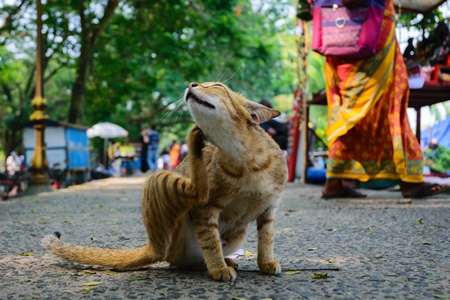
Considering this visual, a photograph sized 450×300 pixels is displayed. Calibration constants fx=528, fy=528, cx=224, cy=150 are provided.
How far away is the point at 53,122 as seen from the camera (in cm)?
1508

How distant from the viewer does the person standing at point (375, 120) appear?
581 centimetres

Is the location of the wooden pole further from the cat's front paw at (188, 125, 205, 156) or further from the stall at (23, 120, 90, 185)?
the cat's front paw at (188, 125, 205, 156)

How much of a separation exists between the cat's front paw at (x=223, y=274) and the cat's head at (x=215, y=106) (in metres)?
0.70

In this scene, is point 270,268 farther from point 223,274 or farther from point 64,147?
point 64,147

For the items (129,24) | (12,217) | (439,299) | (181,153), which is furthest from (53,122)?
(439,299)

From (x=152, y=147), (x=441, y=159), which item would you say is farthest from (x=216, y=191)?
(x=152, y=147)

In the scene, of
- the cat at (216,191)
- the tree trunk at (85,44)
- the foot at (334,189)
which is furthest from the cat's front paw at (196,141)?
the tree trunk at (85,44)

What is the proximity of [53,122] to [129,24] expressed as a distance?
368 cm

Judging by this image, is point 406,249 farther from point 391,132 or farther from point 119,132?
point 119,132

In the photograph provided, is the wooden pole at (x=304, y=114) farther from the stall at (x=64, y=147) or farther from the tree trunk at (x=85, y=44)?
the stall at (x=64, y=147)

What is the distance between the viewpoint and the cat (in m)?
2.44

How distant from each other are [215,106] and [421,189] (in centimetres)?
428

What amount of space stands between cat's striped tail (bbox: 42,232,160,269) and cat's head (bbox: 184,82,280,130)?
2.71ft

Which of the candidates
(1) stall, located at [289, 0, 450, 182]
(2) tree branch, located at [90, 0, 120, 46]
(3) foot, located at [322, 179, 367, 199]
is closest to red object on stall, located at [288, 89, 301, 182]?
(1) stall, located at [289, 0, 450, 182]
